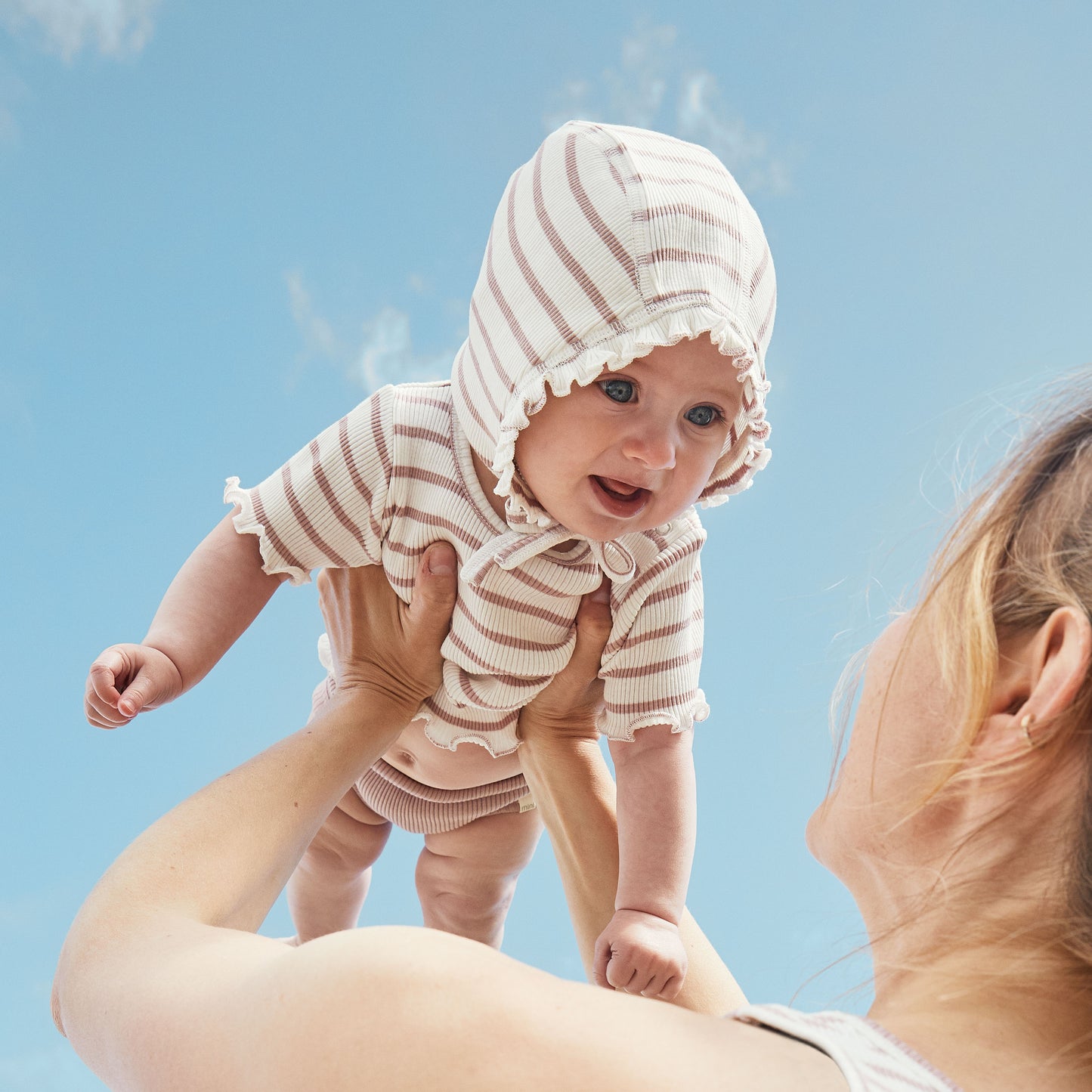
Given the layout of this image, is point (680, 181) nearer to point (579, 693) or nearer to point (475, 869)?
point (579, 693)

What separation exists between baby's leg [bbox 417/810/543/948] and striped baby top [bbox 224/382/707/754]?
0.26 metres

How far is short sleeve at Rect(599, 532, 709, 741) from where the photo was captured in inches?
46.1

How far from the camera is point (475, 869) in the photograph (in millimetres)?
1398

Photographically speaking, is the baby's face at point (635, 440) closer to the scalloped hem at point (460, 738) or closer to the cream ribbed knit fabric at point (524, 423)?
the cream ribbed knit fabric at point (524, 423)

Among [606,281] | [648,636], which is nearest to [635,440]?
[606,281]

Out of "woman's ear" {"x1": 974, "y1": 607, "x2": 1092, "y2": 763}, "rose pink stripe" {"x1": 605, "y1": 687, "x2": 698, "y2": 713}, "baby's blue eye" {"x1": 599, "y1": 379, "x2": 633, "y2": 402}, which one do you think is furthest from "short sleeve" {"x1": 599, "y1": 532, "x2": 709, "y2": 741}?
"woman's ear" {"x1": 974, "y1": 607, "x2": 1092, "y2": 763}

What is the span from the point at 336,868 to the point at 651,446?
77cm

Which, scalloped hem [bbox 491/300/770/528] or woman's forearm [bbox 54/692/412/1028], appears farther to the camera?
scalloped hem [bbox 491/300/770/528]

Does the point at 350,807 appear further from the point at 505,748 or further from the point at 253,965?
the point at 253,965

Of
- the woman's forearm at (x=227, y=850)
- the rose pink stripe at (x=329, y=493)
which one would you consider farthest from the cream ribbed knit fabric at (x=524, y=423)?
the woman's forearm at (x=227, y=850)

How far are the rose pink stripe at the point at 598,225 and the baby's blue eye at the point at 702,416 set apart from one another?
0.13 metres

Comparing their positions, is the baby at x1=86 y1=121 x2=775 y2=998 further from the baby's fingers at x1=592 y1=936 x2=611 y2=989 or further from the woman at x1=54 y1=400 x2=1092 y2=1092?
the woman at x1=54 y1=400 x2=1092 y2=1092

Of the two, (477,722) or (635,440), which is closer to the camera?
(635,440)

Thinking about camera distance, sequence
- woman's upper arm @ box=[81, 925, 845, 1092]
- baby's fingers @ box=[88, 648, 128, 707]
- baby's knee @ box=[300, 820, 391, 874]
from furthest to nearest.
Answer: baby's knee @ box=[300, 820, 391, 874], baby's fingers @ box=[88, 648, 128, 707], woman's upper arm @ box=[81, 925, 845, 1092]
